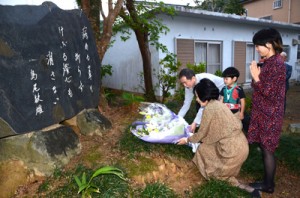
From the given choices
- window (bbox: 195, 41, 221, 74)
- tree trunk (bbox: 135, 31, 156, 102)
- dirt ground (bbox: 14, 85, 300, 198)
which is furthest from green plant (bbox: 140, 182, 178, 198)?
window (bbox: 195, 41, 221, 74)

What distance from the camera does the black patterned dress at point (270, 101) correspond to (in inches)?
114

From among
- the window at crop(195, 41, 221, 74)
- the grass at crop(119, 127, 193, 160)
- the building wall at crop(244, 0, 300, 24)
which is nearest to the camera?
the grass at crop(119, 127, 193, 160)

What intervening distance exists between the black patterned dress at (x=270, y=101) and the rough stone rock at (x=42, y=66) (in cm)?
260

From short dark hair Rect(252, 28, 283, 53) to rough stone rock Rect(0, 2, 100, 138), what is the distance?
2645 mm

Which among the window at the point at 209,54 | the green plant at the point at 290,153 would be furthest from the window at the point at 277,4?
the green plant at the point at 290,153

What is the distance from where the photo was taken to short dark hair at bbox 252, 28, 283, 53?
114 inches

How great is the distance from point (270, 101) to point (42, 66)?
112 inches

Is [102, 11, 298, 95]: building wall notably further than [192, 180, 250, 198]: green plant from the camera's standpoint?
Yes

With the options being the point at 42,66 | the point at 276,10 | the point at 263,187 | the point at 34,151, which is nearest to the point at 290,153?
the point at 263,187

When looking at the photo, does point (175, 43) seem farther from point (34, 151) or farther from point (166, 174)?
point (34, 151)

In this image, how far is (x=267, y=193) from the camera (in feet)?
11.1

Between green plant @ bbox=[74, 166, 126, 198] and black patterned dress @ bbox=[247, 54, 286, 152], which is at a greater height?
black patterned dress @ bbox=[247, 54, 286, 152]

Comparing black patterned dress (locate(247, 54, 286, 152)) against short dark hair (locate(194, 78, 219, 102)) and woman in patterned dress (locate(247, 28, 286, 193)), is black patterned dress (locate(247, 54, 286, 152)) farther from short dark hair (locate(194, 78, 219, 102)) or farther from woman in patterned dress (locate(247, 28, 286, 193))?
short dark hair (locate(194, 78, 219, 102))

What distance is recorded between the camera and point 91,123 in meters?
4.30
